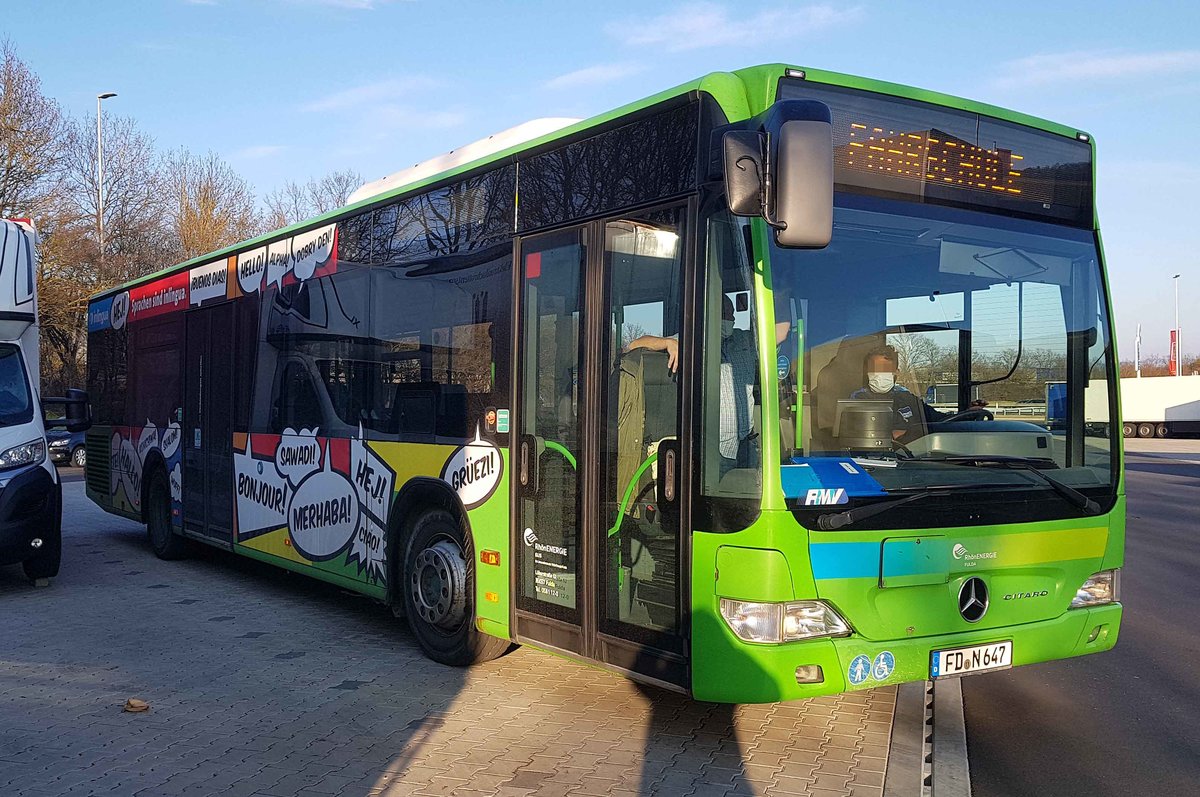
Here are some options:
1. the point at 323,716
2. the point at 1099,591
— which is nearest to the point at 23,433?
the point at 323,716

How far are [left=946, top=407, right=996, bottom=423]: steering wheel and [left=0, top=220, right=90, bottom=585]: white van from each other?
8.26 metres

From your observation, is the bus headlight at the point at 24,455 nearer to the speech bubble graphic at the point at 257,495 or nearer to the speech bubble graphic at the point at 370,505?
the speech bubble graphic at the point at 257,495

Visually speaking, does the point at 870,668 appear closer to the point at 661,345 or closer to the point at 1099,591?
the point at 1099,591

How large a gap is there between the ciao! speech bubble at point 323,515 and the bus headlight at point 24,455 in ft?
8.77

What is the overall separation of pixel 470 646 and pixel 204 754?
1933mm

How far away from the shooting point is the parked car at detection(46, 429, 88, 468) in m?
28.1

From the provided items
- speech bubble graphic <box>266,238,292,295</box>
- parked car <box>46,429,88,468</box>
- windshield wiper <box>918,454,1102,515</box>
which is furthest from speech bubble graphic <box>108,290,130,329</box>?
parked car <box>46,429,88,468</box>

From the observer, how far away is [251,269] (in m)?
10.2

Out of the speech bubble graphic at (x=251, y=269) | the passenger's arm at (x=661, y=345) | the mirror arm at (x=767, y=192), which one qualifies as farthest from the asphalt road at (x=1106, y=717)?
the speech bubble graphic at (x=251, y=269)

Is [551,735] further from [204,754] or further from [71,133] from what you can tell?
[71,133]

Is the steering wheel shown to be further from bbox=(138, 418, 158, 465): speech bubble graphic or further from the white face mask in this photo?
bbox=(138, 418, 158, 465): speech bubble graphic

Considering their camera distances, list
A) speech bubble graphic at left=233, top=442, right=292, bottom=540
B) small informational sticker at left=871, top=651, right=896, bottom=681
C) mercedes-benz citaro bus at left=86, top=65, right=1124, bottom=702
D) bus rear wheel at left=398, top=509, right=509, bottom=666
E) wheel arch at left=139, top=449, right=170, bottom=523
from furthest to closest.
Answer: wheel arch at left=139, top=449, right=170, bottom=523, speech bubble graphic at left=233, top=442, right=292, bottom=540, bus rear wheel at left=398, top=509, right=509, bottom=666, small informational sticker at left=871, top=651, right=896, bottom=681, mercedes-benz citaro bus at left=86, top=65, right=1124, bottom=702

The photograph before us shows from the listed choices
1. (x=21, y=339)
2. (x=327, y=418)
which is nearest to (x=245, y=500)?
(x=327, y=418)

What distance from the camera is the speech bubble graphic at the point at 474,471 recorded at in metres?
6.41
